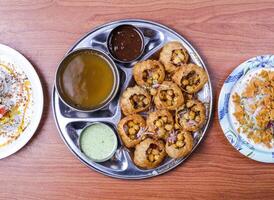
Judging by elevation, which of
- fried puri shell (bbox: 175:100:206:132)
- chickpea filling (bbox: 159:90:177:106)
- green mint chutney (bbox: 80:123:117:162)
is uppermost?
chickpea filling (bbox: 159:90:177:106)

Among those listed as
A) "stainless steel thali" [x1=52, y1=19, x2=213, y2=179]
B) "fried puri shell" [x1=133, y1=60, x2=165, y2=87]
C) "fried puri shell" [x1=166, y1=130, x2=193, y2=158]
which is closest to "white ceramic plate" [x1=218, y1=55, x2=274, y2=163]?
"stainless steel thali" [x1=52, y1=19, x2=213, y2=179]

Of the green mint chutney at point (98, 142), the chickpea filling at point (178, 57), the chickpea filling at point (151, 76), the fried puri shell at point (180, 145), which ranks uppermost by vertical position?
the chickpea filling at point (178, 57)

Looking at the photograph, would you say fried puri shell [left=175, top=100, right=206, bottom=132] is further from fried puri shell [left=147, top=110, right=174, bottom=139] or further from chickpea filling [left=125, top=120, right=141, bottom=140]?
chickpea filling [left=125, top=120, right=141, bottom=140]

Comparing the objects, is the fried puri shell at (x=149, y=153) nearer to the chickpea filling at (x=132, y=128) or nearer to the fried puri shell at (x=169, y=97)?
the chickpea filling at (x=132, y=128)

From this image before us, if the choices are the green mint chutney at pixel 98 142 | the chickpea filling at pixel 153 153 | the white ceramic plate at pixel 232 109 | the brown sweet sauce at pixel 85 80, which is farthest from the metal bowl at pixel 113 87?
the white ceramic plate at pixel 232 109

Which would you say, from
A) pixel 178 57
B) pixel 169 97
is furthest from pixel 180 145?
pixel 178 57

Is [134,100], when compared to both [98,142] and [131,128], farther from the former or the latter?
[98,142]

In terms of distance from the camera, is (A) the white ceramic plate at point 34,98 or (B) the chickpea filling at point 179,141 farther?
(A) the white ceramic plate at point 34,98
